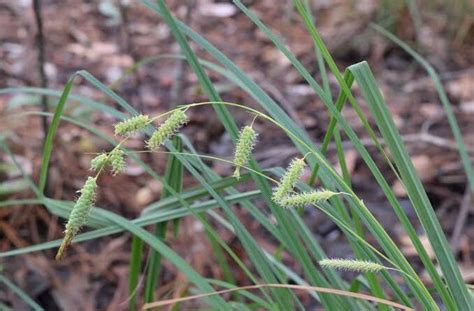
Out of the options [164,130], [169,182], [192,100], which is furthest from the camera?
[192,100]

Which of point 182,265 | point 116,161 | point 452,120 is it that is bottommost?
point 182,265

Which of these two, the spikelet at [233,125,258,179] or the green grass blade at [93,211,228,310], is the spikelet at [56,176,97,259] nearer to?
the spikelet at [233,125,258,179]

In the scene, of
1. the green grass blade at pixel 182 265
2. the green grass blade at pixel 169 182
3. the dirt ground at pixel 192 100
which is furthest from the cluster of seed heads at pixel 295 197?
the dirt ground at pixel 192 100

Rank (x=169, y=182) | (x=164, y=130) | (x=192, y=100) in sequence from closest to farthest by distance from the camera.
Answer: (x=164, y=130)
(x=169, y=182)
(x=192, y=100)

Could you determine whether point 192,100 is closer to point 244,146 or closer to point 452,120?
point 452,120

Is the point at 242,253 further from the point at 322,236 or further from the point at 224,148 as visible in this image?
the point at 224,148

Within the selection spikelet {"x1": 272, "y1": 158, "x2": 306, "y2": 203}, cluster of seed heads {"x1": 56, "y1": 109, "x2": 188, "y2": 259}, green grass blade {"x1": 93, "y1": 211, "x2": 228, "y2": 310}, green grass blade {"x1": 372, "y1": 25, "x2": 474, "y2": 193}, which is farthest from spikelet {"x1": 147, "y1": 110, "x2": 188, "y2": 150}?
green grass blade {"x1": 372, "y1": 25, "x2": 474, "y2": 193}

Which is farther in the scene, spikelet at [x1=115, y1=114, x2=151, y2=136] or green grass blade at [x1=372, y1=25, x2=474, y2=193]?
green grass blade at [x1=372, y1=25, x2=474, y2=193]

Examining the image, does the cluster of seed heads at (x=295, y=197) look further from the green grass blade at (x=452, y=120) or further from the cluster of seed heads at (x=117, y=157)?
the green grass blade at (x=452, y=120)

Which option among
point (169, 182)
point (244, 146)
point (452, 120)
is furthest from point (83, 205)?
point (452, 120)
